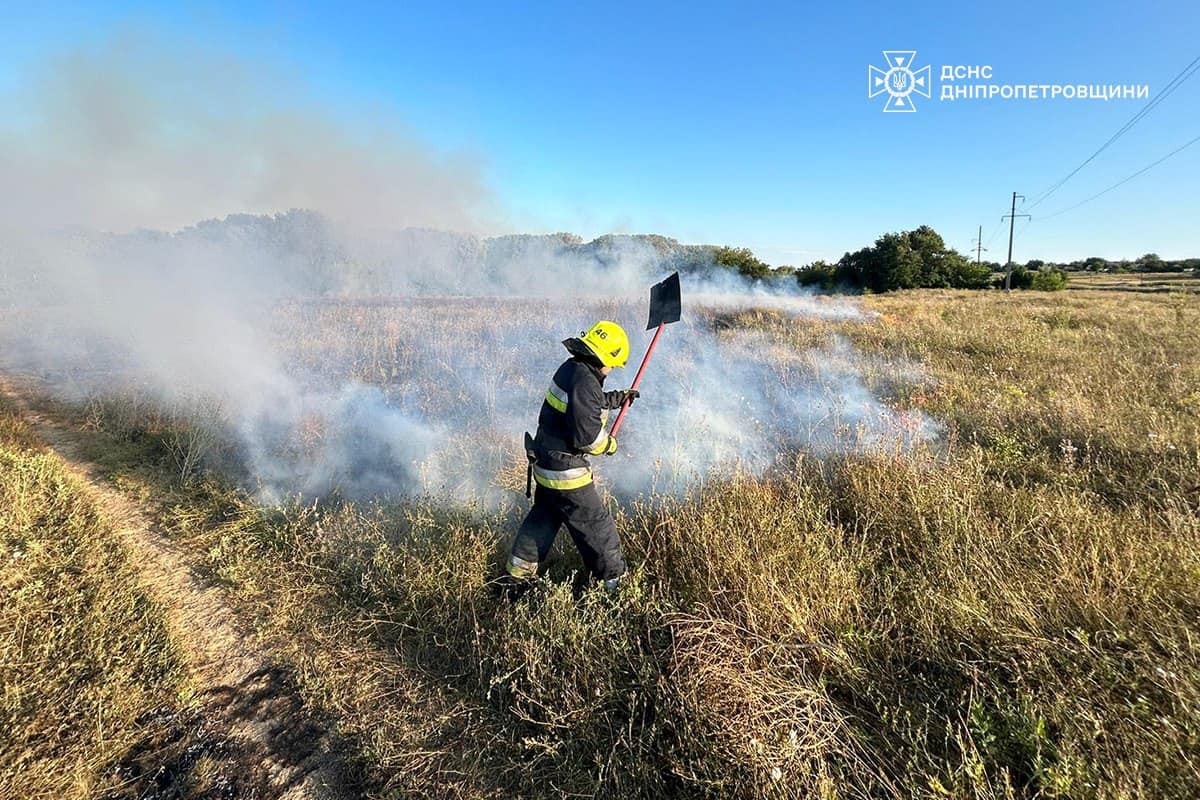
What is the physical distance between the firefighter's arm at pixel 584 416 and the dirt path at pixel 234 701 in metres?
1.97

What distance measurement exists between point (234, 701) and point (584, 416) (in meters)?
2.47

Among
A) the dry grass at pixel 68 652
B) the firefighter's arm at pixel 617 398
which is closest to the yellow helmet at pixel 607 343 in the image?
the firefighter's arm at pixel 617 398

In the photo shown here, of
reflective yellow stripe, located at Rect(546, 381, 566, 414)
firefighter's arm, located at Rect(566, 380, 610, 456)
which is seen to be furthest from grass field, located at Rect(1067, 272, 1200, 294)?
reflective yellow stripe, located at Rect(546, 381, 566, 414)

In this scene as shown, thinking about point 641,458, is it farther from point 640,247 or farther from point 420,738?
point 640,247

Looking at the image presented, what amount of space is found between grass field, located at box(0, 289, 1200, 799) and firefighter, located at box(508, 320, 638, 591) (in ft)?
0.95

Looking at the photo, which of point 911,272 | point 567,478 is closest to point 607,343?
point 567,478

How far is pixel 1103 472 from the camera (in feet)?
13.0

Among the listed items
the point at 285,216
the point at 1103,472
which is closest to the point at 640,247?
the point at 285,216

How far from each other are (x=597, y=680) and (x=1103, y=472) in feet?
14.7

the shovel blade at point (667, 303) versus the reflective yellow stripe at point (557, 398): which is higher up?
the shovel blade at point (667, 303)

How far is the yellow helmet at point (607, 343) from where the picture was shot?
2992 mm

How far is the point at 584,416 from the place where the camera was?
2934 mm

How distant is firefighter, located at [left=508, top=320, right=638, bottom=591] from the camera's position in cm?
296

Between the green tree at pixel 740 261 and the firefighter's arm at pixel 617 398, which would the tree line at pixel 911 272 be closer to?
the green tree at pixel 740 261
